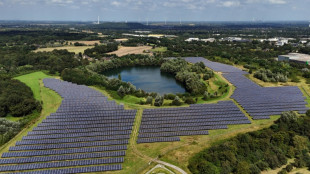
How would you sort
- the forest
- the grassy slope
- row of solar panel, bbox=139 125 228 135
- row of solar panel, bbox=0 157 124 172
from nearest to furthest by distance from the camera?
the forest < row of solar panel, bbox=0 157 124 172 < the grassy slope < row of solar panel, bbox=139 125 228 135

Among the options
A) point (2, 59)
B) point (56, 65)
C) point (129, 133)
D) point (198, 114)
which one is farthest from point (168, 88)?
point (2, 59)

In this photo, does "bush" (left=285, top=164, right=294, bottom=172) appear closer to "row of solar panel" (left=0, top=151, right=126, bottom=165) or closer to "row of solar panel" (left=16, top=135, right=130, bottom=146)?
"row of solar panel" (left=0, top=151, right=126, bottom=165)

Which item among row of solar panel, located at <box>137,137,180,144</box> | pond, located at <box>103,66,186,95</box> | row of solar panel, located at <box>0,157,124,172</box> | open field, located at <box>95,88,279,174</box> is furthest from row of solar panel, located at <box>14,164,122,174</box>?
pond, located at <box>103,66,186,95</box>

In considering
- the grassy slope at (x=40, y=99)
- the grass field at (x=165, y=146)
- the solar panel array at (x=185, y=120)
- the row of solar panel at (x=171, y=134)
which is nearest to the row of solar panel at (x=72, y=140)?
the grass field at (x=165, y=146)

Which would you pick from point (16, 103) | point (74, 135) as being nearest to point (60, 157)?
point (74, 135)

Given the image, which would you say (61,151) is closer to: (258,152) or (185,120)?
(185,120)

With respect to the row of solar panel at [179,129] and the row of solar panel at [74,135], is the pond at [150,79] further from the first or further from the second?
the row of solar panel at [74,135]
